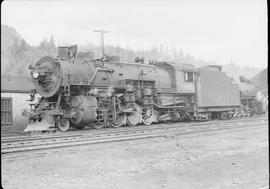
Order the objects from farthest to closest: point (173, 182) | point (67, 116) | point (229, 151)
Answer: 1. point (67, 116)
2. point (229, 151)
3. point (173, 182)

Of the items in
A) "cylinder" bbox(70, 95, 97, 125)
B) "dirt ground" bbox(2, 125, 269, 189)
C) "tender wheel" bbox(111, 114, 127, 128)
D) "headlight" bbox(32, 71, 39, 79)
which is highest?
"headlight" bbox(32, 71, 39, 79)

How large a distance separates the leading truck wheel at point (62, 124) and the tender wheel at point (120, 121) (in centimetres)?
232

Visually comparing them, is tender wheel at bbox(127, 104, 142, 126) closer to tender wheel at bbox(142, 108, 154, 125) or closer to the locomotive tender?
the locomotive tender

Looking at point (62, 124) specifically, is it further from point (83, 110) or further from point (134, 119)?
point (134, 119)

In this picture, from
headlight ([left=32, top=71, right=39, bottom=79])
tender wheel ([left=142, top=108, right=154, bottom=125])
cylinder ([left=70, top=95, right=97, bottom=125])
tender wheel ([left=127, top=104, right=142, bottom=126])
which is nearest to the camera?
cylinder ([left=70, top=95, right=97, bottom=125])

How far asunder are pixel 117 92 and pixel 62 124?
3.27 meters

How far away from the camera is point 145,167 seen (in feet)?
20.5

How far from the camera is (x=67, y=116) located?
1379 cm

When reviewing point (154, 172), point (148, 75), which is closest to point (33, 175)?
point (154, 172)

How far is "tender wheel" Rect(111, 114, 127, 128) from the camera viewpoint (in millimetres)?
15875

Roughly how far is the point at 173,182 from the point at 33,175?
2.24 m

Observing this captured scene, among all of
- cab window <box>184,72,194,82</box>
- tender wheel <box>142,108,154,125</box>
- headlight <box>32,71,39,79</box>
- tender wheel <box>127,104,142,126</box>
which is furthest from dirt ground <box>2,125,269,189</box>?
cab window <box>184,72,194,82</box>

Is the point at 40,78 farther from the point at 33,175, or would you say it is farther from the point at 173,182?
the point at 173,182

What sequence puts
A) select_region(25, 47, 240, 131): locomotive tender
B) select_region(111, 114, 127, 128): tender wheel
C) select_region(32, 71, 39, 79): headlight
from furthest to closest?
select_region(111, 114, 127, 128): tender wheel, select_region(32, 71, 39, 79): headlight, select_region(25, 47, 240, 131): locomotive tender
